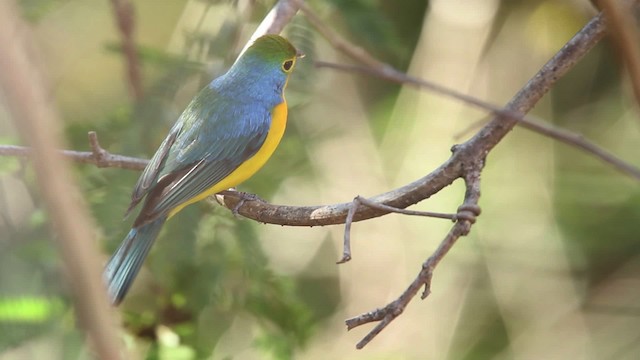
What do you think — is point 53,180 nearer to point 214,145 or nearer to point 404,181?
point 214,145

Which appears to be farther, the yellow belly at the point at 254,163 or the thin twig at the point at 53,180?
the yellow belly at the point at 254,163

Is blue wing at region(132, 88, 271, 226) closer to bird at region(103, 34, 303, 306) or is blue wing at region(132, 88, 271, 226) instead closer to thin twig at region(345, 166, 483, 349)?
bird at region(103, 34, 303, 306)

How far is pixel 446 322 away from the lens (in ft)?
15.6

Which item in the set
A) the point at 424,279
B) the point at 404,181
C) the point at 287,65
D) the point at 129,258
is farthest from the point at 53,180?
the point at 404,181

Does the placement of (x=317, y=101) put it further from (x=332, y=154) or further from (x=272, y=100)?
(x=272, y=100)

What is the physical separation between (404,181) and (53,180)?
14.4ft

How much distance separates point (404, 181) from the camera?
4.90 metres

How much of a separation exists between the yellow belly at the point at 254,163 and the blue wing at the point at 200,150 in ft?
0.06

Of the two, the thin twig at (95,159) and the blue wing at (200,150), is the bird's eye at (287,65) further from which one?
the thin twig at (95,159)

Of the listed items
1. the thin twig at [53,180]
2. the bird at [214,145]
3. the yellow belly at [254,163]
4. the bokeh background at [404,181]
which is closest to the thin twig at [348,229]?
the bird at [214,145]

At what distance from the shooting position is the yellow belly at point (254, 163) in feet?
9.87

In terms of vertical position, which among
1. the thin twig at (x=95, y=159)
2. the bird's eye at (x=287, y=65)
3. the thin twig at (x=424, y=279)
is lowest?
the thin twig at (x=424, y=279)

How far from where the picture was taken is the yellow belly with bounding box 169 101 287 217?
3.01 metres

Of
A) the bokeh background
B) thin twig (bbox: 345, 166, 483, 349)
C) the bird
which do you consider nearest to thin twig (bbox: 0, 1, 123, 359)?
thin twig (bbox: 345, 166, 483, 349)
